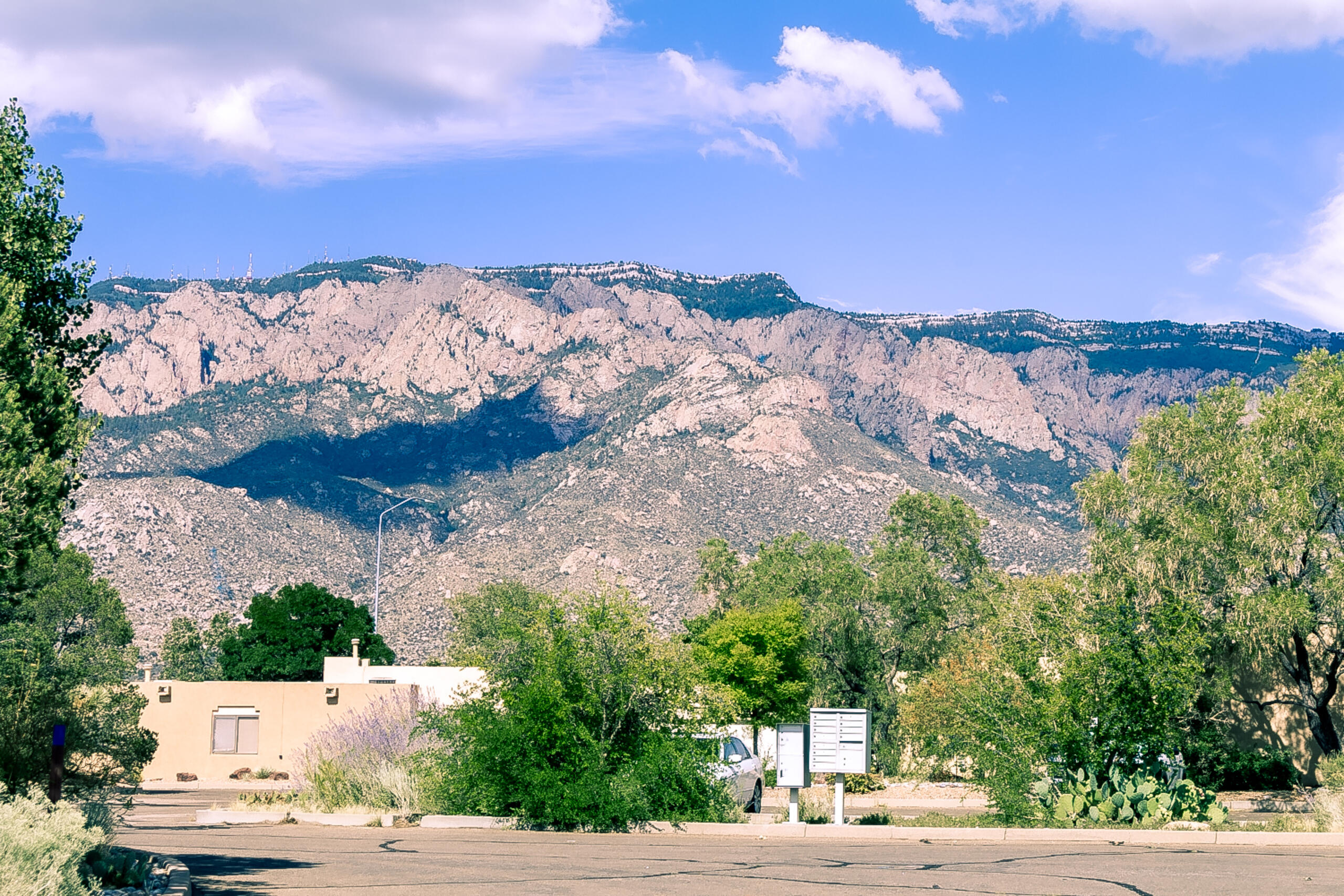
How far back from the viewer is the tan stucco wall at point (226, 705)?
4675 centimetres

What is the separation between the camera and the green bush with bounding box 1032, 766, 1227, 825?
17.5 m

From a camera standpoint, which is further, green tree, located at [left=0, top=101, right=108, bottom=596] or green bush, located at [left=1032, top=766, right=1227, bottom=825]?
green bush, located at [left=1032, top=766, right=1227, bottom=825]

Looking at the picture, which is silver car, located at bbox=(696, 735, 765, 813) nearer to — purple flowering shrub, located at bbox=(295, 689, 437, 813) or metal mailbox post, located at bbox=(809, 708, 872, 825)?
metal mailbox post, located at bbox=(809, 708, 872, 825)

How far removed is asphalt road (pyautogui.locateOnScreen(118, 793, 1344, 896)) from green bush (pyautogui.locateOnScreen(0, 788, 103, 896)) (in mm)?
1679

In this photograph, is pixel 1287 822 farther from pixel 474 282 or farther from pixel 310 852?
pixel 474 282

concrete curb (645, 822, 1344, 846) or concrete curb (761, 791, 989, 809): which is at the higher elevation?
concrete curb (645, 822, 1344, 846)

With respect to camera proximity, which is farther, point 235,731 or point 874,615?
point 874,615

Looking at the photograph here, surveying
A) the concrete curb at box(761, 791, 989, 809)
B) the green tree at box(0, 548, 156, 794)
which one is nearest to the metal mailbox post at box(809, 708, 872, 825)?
the concrete curb at box(761, 791, 989, 809)

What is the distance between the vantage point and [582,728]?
18.0 metres

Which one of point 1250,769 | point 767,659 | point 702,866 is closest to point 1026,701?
point 702,866

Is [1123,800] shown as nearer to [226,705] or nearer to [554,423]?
[226,705]

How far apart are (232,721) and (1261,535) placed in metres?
36.7

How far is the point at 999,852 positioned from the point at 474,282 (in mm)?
164013

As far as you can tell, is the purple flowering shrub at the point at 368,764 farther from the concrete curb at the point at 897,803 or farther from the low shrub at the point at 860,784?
the low shrub at the point at 860,784
